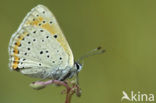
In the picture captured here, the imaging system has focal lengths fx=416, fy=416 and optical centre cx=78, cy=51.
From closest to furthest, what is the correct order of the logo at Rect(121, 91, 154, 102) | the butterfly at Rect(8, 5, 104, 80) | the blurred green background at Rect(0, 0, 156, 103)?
the butterfly at Rect(8, 5, 104, 80), the logo at Rect(121, 91, 154, 102), the blurred green background at Rect(0, 0, 156, 103)

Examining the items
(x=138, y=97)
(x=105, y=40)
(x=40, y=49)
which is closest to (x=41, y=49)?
(x=40, y=49)

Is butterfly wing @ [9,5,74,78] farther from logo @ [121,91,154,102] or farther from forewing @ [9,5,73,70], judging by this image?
logo @ [121,91,154,102]

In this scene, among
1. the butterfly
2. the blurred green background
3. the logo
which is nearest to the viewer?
the butterfly

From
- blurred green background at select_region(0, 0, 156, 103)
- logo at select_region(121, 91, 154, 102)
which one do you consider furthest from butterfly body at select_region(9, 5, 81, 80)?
blurred green background at select_region(0, 0, 156, 103)

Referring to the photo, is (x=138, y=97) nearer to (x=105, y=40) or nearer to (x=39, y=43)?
(x=39, y=43)

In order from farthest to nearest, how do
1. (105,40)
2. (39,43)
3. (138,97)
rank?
(105,40)
(138,97)
(39,43)

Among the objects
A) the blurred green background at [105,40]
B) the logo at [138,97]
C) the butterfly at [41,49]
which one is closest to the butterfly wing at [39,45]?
the butterfly at [41,49]

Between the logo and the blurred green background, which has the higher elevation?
the blurred green background
